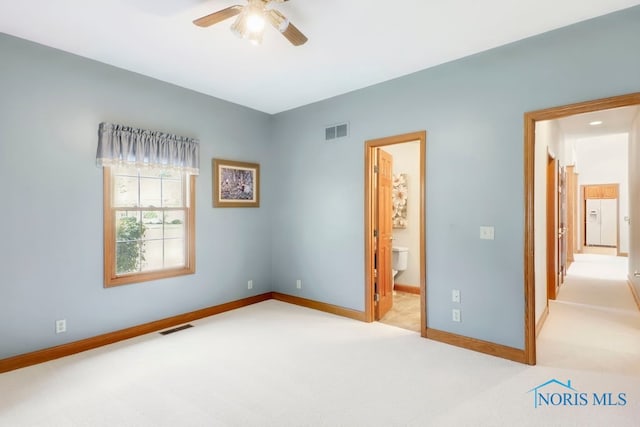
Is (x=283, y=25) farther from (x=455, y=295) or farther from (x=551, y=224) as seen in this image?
(x=551, y=224)

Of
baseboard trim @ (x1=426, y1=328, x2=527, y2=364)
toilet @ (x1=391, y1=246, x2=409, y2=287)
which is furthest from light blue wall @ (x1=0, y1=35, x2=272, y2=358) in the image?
toilet @ (x1=391, y1=246, x2=409, y2=287)

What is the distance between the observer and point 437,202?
336cm

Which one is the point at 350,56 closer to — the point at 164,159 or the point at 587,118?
the point at 164,159

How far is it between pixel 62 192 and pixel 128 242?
792 mm

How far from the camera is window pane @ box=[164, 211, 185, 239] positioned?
3.86m

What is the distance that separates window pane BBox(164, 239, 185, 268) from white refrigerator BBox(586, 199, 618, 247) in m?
12.8

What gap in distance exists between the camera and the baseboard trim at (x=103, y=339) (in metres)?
2.76

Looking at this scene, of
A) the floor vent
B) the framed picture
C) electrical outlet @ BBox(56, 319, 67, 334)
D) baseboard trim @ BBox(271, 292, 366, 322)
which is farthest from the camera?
the framed picture

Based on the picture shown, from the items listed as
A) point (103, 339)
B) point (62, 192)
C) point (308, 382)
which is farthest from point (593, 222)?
point (62, 192)

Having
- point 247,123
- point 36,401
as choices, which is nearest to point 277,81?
point 247,123

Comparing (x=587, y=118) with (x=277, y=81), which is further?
(x=587, y=118)

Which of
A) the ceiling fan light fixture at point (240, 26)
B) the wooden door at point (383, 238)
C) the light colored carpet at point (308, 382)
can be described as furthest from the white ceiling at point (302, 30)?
the light colored carpet at point (308, 382)

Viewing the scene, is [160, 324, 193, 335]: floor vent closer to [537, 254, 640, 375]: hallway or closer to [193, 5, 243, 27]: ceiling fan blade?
[193, 5, 243, 27]: ceiling fan blade

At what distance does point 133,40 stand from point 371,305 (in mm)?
3550
